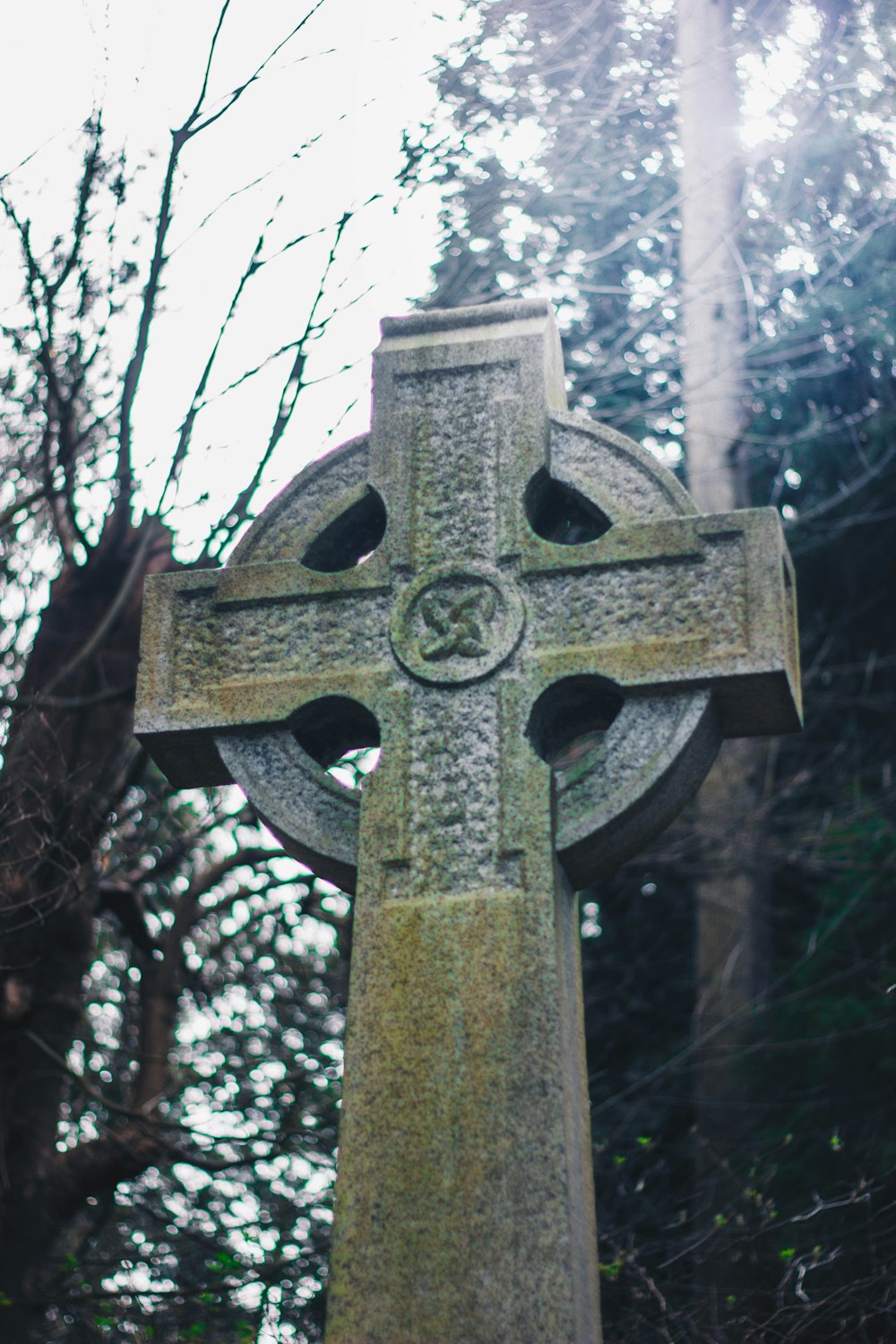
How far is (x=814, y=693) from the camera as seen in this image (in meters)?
11.9

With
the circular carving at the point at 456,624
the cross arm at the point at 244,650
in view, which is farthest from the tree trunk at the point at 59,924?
the circular carving at the point at 456,624

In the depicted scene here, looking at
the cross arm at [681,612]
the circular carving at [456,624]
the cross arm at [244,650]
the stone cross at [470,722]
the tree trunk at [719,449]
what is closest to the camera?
the stone cross at [470,722]

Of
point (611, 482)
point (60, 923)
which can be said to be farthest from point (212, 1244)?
point (611, 482)

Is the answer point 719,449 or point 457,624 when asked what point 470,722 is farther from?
point 719,449

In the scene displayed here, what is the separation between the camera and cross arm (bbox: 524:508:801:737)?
3754 mm

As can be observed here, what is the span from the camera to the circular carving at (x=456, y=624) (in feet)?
12.8

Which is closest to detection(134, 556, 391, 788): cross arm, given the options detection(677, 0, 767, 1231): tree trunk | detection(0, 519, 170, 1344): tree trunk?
detection(0, 519, 170, 1344): tree trunk

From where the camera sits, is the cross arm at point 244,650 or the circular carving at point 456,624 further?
the cross arm at point 244,650

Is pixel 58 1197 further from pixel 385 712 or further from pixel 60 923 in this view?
pixel 385 712

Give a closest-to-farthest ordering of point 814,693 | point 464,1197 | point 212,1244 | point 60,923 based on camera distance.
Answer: point 464,1197
point 212,1244
point 60,923
point 814,693

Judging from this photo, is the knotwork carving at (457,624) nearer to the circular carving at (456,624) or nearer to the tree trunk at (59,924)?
the circular carving at (456,624)

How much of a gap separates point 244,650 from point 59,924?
15.0 feet

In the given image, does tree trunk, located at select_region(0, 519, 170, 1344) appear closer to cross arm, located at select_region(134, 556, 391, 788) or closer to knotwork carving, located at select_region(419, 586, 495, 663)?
cross arm, located at select_region(134, 556, 391, 788)

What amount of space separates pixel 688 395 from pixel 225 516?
5209 millimetres
